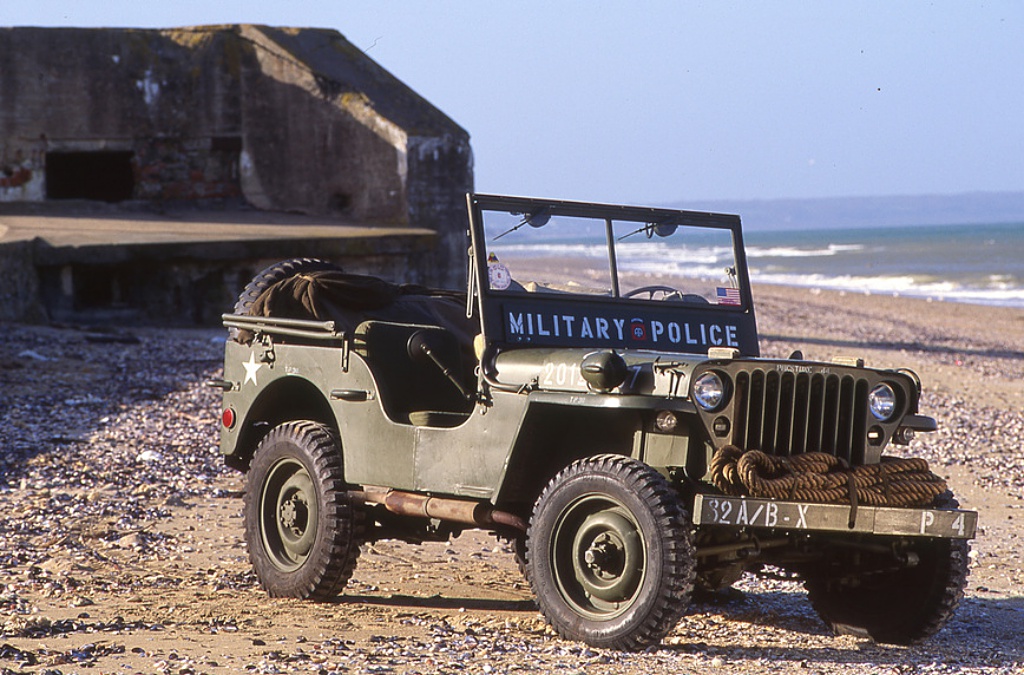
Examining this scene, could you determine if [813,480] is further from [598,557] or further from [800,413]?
[598,557]

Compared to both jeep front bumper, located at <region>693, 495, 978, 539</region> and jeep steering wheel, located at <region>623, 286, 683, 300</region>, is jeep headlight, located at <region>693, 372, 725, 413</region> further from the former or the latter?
jeep steering wheel, located at <region>623, 286, 683, 300</region>

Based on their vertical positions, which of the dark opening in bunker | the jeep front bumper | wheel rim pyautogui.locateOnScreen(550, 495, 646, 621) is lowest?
wheel rim pyautogui.locateOnScreen(550, 495, 646, 621)

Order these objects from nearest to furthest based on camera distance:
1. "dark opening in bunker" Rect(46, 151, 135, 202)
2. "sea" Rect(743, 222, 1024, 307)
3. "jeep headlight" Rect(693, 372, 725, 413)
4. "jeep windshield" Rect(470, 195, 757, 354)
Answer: "jeep headlight" Rect(693, 372, 725, 413) < "jeep windshield" Rect(470, 195, 757, 354) < "dark opening in bunker" Rect(46, 151, 135, 202) < "sea" Rect(743, 222, 1024, 307)

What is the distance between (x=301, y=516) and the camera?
693 centimetres

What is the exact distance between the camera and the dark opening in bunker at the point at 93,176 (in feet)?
67.5

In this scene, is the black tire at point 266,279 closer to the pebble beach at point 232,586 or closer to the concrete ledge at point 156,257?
the pebble beach at point 232,586

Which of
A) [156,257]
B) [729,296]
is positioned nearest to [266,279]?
[729,296]

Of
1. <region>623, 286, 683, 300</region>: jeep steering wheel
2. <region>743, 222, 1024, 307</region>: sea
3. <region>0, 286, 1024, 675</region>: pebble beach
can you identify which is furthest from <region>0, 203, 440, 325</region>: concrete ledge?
<region>743, 222, 1024, 307</region>: sea

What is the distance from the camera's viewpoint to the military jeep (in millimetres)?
5367

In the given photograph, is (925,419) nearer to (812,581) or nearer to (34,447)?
(812,581)

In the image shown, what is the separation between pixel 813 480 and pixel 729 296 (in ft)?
5.96

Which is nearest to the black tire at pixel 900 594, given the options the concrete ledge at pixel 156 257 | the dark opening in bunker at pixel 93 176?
the concrete ledge at pixel 156 257

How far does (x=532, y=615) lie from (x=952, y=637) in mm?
1761

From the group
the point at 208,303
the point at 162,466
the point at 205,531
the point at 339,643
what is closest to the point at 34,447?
the point at 162,466
